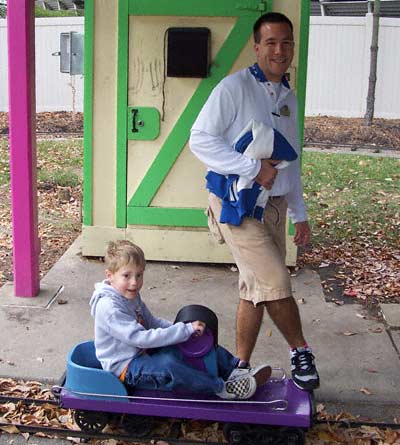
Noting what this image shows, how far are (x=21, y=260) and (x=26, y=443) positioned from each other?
1.98m

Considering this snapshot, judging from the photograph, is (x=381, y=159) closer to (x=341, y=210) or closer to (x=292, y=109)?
(x=341, y=210)

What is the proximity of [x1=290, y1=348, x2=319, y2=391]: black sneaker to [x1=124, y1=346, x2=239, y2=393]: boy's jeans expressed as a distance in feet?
1.63

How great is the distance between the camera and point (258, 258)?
4070mm

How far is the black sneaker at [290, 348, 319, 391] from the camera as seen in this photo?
4033 mm

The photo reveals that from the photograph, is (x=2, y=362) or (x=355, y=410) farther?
(x=2, y=362)

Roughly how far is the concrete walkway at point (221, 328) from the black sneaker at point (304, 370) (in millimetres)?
359

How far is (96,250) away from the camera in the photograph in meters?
6.75

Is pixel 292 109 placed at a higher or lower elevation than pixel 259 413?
higher

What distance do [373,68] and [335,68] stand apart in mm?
1395

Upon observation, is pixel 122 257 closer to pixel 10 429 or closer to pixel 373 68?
pixel 10 429

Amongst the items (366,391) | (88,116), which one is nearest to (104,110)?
(88,116)

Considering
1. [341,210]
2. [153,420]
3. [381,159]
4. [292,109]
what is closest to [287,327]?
[153,420]

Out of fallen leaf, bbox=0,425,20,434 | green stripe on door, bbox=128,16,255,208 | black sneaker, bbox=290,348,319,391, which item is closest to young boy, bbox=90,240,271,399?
black sneaker, bbox=290,348,319,391

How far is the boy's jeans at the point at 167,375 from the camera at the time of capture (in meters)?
3.73
